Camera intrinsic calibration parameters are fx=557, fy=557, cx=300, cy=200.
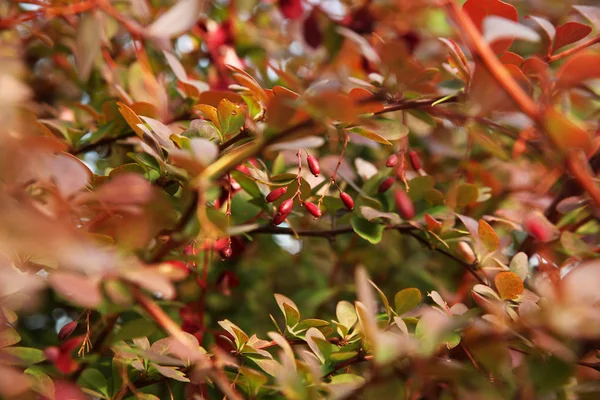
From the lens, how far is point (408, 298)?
62cm

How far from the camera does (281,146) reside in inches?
17.7

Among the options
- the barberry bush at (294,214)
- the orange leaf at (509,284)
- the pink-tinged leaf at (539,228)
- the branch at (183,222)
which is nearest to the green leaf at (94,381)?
the barberry bush at (294,214)

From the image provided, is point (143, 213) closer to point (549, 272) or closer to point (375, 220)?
point (375, 220)

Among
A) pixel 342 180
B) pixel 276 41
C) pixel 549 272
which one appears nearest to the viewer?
pixel 549 272

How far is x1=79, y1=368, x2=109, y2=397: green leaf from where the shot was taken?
1.93 feet

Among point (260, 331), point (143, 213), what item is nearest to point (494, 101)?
point (143, 213)

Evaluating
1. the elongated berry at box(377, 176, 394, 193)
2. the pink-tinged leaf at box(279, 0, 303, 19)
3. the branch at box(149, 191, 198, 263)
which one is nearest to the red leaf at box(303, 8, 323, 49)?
the pink-tinged leaf at box(279, 0, 303, 19)

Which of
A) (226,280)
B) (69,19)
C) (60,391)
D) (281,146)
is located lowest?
(226,280)

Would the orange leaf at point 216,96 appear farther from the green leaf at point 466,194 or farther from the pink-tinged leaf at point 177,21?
the green leaf at point 466,194

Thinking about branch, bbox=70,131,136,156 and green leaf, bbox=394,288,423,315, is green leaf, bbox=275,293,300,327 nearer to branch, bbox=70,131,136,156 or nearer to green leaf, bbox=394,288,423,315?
green leaf, bbox=394,288,423,315

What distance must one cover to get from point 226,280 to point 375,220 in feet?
0.84

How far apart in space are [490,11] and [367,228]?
294 millimetres

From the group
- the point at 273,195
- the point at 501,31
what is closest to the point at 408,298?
the point at 273,195

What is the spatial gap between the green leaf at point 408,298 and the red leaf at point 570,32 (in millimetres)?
360
